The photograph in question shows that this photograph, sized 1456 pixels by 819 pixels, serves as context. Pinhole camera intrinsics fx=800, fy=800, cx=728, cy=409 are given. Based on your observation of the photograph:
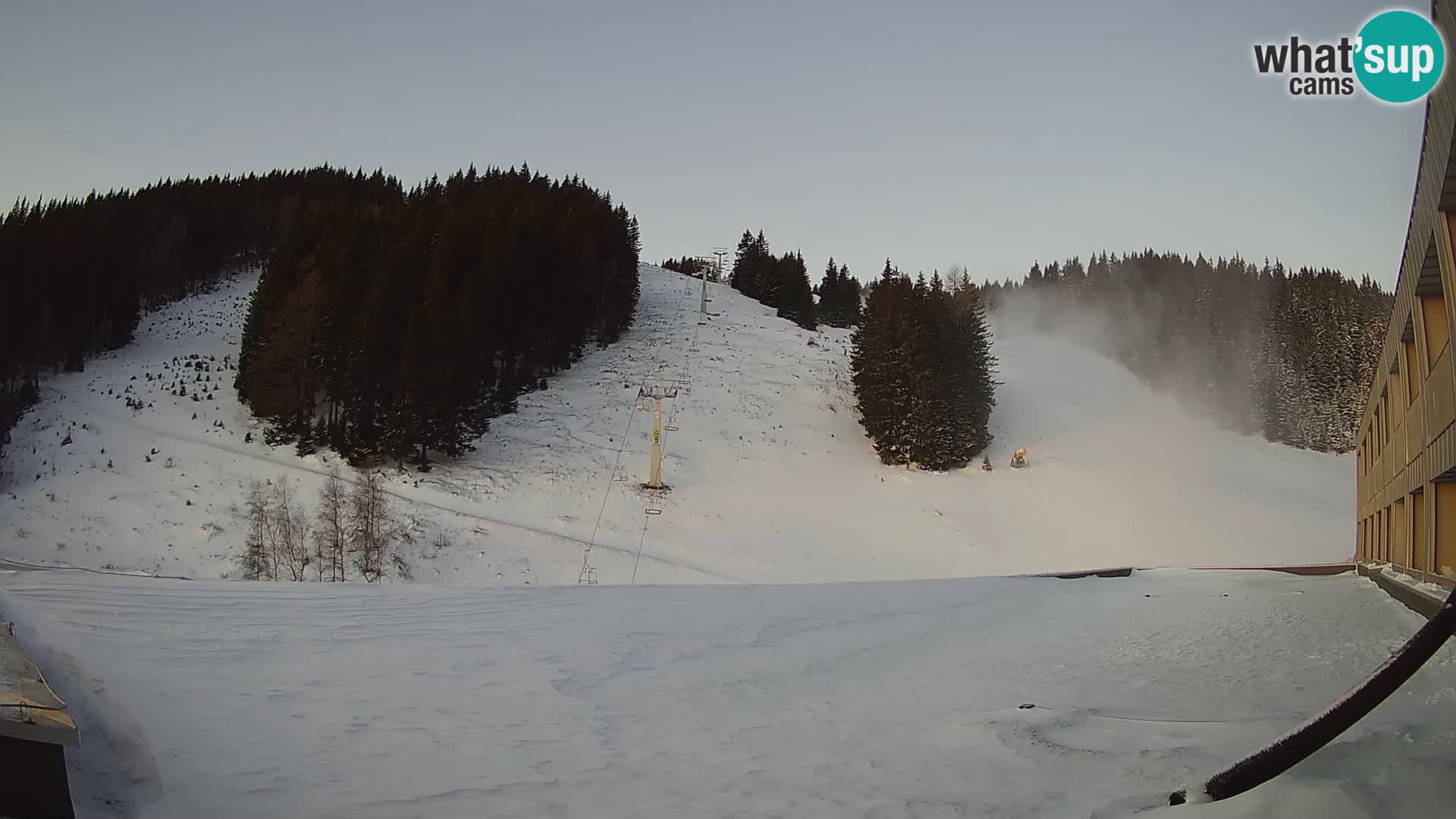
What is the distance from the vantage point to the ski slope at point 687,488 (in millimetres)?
25453

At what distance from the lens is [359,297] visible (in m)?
38.6

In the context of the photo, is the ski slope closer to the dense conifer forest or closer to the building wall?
the dense conifer forest

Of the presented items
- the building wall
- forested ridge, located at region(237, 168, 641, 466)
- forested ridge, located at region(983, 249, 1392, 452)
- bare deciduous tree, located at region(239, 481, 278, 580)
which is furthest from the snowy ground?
forested ridge, located at region(983, 249, 1392, 452)

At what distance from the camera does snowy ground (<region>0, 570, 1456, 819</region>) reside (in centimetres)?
377

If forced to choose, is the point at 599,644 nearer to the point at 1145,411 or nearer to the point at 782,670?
the point at 782,670

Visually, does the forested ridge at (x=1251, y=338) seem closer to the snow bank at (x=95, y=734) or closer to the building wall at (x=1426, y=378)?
the building wall at (x=1426, y=378)

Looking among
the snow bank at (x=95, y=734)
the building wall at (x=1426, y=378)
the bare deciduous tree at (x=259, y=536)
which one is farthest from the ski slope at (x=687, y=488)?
the snow bank at (x=95, y=734)

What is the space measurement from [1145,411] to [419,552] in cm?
5113

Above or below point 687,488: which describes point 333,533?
below

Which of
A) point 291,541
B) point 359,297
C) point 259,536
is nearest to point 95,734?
point 291,541

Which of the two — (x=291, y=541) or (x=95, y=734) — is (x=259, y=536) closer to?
(x=291, y=541)

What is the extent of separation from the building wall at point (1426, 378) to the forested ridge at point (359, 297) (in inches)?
1181

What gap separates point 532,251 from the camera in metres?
50.2

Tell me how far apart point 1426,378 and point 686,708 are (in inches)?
406
